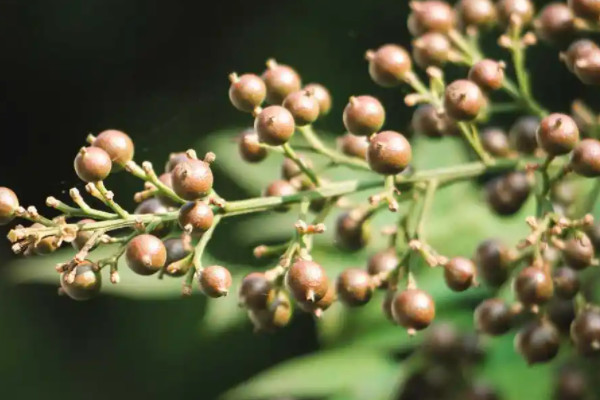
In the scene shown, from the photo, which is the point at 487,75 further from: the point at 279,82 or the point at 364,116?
the point at 279,82

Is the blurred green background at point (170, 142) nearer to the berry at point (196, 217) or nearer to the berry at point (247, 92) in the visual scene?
the berry at point (247, 92)

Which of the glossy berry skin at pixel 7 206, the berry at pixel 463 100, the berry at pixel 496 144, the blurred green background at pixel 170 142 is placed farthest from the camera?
the blurred green background at pixel 170 142

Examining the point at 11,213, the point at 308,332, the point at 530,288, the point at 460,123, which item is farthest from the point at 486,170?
the point at 308,332

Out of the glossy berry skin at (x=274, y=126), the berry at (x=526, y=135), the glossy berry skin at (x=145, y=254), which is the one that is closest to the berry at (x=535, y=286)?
the berry at (x=526, y=135)

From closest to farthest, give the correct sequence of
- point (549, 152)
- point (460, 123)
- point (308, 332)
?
1. point (549, 152)
2. point (460, 123)
3. point (308, 332)

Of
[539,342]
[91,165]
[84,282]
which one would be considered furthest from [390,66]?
[84,282]

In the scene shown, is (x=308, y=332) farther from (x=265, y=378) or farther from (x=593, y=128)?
(x=593, y=128)
